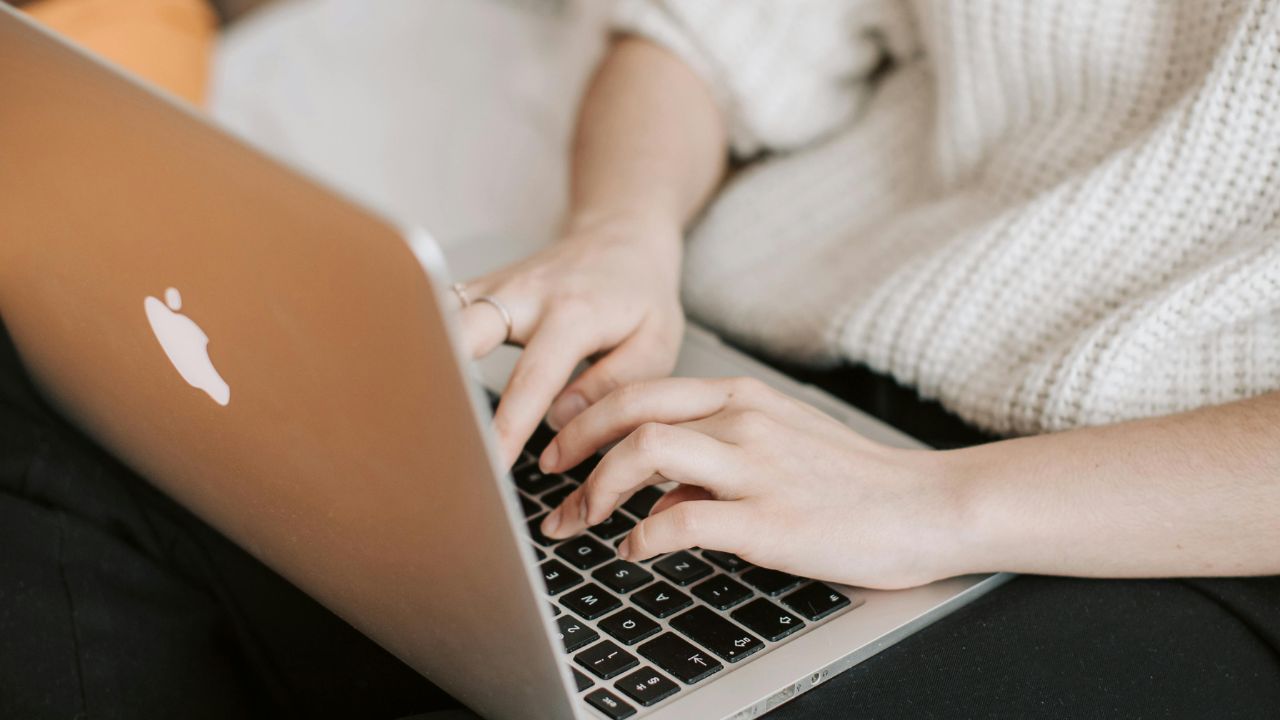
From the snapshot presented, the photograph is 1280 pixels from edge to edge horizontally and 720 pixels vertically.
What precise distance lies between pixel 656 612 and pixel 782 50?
1.75 ft

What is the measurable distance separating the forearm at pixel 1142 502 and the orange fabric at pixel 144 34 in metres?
0.92

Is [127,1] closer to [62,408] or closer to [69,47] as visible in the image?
[62,408]

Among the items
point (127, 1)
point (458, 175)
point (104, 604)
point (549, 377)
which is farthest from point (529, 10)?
point (104, 604)

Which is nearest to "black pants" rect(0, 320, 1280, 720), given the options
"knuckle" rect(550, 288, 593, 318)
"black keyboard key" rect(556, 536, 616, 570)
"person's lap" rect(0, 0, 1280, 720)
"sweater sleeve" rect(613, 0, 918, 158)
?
"person's lap" rect(0, 0, 1280, 720)

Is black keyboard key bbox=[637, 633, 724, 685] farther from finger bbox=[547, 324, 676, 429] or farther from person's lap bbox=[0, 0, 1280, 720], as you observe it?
finger bbox=[547, 324, 676, 429]

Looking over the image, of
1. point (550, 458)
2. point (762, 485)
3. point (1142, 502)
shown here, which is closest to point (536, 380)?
point (550, 458)

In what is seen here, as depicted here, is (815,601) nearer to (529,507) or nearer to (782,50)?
(529,507)

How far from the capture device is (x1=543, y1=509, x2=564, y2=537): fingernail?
24.1 inches

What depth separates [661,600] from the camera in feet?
1.97

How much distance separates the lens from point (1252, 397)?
0.60 m

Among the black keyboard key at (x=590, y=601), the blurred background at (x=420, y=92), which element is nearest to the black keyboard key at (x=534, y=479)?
the black keyboard key at (x=590, y=601)

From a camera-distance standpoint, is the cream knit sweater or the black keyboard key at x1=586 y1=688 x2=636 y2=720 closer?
the black keyboard key at x1=586 y1=688 x2=636 y2=720

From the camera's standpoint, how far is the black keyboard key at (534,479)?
27.8 inches

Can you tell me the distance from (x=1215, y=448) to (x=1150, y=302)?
0.35ft
